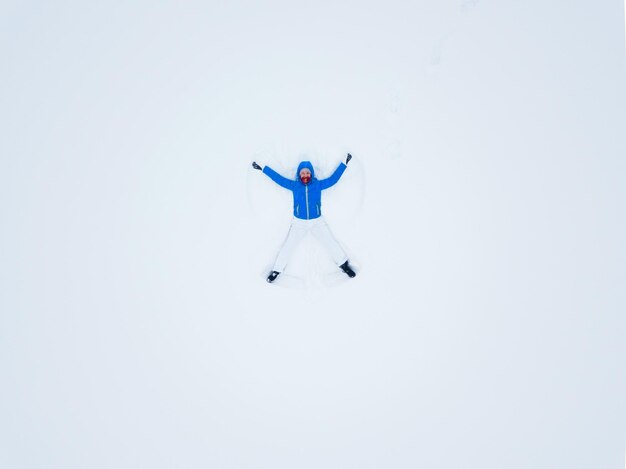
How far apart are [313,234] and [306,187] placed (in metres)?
0.57

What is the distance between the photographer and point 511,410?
5289 mm

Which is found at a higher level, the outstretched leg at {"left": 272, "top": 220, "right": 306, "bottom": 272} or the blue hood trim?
the blue hood trim

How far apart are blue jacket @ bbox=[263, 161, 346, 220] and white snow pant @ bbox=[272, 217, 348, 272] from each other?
118mm

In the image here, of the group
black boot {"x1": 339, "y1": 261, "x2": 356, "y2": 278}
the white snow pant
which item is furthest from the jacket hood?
black boot {"x1": 339, "y1": 261, "x2": 356, "y2": 278}

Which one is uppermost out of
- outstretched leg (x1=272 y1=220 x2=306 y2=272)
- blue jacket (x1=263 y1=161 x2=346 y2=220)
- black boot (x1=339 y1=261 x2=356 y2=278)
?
blue jacket (x1=263 y1=161 x2=346 y2=220)

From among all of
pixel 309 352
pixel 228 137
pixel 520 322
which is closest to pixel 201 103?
pixel 228 137

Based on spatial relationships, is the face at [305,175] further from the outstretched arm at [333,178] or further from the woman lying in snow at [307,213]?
the outstretched arm at [333,178]

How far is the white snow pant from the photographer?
477cm

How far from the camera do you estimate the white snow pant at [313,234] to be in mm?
4766

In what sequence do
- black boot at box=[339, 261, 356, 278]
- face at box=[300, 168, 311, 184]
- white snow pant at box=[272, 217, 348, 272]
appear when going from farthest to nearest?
black boot at box=[339, 261, 356, 278] < white snow pant at box=[272, 217, 348, 272] < face at box=[300, 168, 311, 184]

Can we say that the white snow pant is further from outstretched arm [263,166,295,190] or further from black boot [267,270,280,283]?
outstretched arm [263,166,295,190]

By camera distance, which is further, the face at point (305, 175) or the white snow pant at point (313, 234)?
the white snow pant at point (313, 234)

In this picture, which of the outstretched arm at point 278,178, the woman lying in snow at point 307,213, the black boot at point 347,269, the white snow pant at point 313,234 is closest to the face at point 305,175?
the woman lying in snow at point 307,213

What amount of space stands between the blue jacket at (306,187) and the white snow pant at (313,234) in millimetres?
118
